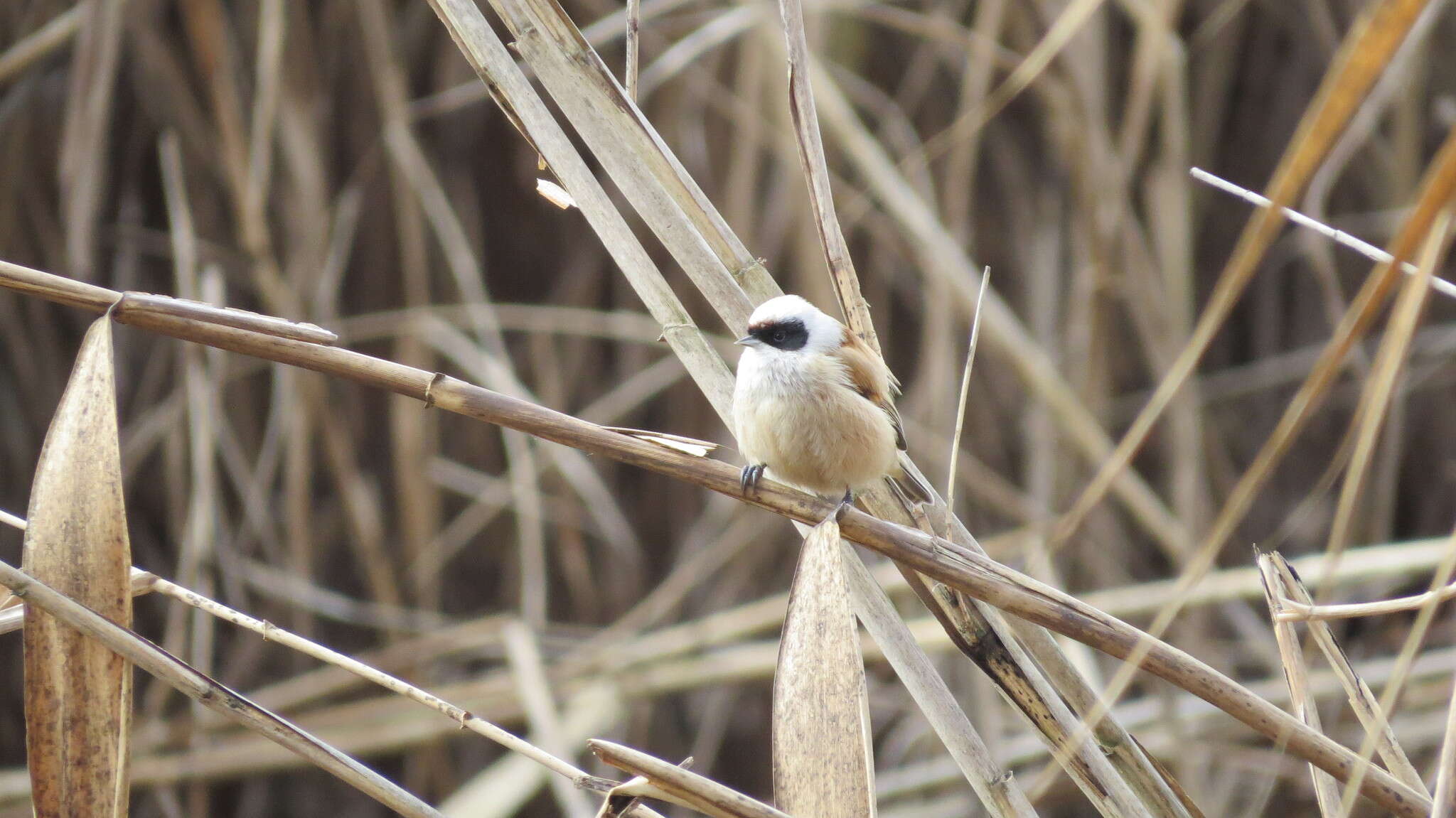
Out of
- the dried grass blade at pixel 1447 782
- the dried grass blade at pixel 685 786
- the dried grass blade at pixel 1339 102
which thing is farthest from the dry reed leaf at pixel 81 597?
the dried grass blade at pixel 1447 782

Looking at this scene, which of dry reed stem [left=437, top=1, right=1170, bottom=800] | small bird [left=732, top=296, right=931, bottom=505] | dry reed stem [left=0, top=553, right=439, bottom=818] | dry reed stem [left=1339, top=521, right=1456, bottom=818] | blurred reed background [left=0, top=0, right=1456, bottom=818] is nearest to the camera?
dry reed stem [left=1339, top=521, right=1456, bottom=818]

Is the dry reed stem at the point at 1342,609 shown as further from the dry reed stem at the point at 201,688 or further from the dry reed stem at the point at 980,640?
the dry reed stem at the point at 201,688

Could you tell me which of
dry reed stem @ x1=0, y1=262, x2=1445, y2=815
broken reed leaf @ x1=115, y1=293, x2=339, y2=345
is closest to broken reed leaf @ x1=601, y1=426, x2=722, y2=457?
dry reed stem @ x1=0, y1=262, x2=1445, y2=815

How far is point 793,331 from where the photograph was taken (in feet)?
6.22

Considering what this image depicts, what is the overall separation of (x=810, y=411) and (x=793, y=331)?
178mm

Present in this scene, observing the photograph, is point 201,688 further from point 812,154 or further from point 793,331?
point 793,331

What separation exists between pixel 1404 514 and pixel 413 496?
2687mm

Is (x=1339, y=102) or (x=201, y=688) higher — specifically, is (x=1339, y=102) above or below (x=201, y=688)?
above

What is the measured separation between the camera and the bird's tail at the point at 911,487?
136cm

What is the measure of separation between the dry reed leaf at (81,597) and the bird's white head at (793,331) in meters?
0.75

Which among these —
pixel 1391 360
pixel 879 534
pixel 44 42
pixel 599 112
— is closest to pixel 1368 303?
pixel 1391 360

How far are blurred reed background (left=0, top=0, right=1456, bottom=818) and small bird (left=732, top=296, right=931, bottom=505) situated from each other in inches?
26.8

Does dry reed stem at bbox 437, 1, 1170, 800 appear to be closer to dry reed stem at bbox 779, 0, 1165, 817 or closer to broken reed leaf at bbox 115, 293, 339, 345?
dry reed stem at bbox 779, 0, 1165, 817

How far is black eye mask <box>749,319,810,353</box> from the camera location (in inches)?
66.1
